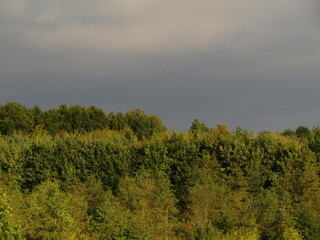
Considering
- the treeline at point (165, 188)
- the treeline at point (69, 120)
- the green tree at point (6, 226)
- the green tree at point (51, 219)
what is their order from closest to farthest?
1. the green tree at point (6, 226)
2. the green tree at point (51, 219)
3. the treeline at point (165, 188)
4. the treeline at point (69, 120)

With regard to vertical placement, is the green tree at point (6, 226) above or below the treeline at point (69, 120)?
below

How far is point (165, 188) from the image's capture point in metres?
44.6

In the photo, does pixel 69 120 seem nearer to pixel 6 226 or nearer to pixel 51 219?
pixel 51 219

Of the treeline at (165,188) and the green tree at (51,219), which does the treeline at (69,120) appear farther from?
the green tree at (51,219)

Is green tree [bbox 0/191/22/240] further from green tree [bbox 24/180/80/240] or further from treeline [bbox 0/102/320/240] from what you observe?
green tree [bbox 24/180/80/240]

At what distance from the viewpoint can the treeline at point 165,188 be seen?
35.0 m

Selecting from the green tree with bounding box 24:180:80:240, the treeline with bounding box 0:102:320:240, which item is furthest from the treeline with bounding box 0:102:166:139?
the green tree with bounding box 24:180:80:240

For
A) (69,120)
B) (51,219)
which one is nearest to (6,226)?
(51,219)

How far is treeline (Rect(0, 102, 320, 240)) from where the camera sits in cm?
3500

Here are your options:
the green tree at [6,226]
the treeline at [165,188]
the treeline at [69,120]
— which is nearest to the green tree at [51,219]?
the treeline at [165,188]

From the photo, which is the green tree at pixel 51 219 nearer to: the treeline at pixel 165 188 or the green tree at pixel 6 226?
the treeline at pixel 165 188

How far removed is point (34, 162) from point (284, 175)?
2319cm

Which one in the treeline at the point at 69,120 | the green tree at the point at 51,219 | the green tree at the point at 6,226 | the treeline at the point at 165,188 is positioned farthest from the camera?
the treeline at the point at 69,120

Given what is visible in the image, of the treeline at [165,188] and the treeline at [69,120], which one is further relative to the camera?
the treeline at [69,120]
